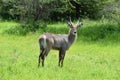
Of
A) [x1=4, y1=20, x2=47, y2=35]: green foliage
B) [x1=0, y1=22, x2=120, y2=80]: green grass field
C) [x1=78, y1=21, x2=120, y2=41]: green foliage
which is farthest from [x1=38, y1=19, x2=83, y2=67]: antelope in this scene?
[x1=4, y1=20, x2=47, y2=35]: green foliage

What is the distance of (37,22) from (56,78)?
579 inches

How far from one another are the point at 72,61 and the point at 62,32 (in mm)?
8976

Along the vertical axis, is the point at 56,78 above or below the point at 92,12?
above

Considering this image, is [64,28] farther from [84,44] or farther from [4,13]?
[4,13]

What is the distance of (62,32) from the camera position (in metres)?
22.7

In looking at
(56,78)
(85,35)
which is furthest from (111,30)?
(56,78)

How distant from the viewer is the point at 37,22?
24.1 meters

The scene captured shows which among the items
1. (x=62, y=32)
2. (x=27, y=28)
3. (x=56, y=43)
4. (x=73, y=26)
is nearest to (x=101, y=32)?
(x=62, y=32)

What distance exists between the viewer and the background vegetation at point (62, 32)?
35.3 feet

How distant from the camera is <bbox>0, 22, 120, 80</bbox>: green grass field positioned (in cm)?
1005

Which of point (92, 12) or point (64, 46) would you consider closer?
point (64, 46)

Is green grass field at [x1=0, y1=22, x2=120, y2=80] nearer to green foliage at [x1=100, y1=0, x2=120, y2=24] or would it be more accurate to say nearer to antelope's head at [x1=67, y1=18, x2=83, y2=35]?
antelope's head at [x1=67, y1=18, x2=83, y2=35]

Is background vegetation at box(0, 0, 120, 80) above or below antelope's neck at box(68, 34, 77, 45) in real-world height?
below

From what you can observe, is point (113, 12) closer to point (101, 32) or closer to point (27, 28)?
point (101, 32)
